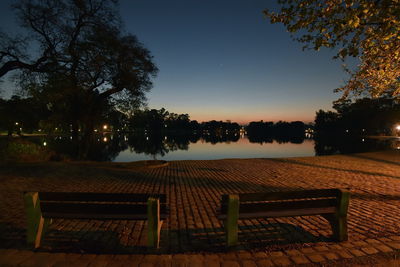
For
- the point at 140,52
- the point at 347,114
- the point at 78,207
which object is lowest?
the point at 78,207

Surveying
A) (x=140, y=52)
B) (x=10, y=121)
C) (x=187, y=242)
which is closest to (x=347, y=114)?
(x=140, y=52)

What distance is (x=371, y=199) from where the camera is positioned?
621 centimetres

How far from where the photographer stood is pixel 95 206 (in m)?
3.45

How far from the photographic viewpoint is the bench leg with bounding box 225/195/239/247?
3436 millimetres

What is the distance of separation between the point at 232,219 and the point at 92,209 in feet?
7.73

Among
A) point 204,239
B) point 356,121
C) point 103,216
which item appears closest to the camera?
point 103,216

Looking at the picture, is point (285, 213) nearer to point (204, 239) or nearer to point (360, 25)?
point (204, 239)

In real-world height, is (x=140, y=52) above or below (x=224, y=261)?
above

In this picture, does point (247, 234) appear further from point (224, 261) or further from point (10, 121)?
point (10, 121)

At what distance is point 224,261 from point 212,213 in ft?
6.73

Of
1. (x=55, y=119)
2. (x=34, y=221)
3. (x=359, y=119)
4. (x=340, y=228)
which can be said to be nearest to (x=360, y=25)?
(x=340, y=228)

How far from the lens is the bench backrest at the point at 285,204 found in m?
3.49

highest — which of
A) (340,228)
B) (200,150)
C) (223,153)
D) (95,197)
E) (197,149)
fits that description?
(95,197)

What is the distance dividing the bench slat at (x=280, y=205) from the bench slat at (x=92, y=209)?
4.82 feet
